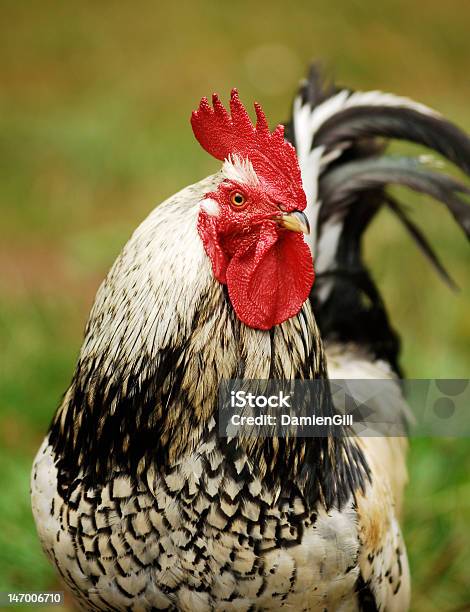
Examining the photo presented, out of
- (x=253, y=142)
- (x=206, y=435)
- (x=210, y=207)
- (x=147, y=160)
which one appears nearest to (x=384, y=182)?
(x=253, y=142)

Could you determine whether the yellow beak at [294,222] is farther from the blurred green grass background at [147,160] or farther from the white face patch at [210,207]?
the blurred green grass background at [147,160]

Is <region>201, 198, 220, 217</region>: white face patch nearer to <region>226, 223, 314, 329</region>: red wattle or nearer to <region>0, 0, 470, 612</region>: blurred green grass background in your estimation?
<region>226, 223, 314, 329</region>: red wattle

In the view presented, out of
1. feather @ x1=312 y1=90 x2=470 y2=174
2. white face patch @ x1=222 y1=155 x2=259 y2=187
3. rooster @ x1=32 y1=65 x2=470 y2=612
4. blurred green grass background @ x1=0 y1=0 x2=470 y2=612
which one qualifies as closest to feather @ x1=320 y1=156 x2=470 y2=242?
feather @ x1=312 y1=90 x2=470 y2=174

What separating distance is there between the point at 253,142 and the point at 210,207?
19 centimetres

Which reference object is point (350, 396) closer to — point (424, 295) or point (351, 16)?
point (424, 295)

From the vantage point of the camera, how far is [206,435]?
1.75 metres

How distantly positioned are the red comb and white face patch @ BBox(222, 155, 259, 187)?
0.05ft

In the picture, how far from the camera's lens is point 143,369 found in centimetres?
175

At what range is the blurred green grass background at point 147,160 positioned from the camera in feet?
10.8

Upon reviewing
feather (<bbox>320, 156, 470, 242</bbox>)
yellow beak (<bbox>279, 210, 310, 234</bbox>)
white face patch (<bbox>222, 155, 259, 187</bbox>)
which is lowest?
yellow beak (<bbox>279, 210, 310, 234</bbox>)

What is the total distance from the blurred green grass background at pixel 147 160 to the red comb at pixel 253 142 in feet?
3.84

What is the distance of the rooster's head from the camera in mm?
1695

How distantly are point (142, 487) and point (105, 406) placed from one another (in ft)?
0.68

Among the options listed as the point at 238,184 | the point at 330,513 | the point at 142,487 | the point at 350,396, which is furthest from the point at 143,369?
the point at 350,396
